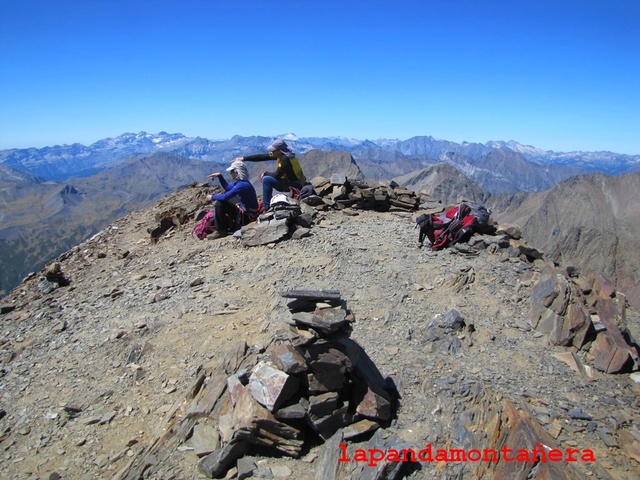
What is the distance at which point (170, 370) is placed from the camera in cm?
934

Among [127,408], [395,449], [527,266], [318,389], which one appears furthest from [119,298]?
[527,266]

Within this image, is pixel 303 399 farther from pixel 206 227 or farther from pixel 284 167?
pixel 284 167

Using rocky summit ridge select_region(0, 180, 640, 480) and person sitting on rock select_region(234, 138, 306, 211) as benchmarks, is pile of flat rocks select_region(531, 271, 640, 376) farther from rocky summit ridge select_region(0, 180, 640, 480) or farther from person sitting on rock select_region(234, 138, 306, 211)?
person sitting on rock select_region(234, 138, 306, 211)

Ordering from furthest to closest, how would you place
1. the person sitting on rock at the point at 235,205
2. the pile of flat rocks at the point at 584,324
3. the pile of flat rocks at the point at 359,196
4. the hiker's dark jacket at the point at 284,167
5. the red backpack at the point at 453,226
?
1. the pile of flat rocks at the point at 359,196
2. the hiker's dark jacket at the point at 284,167
3. the person sitting on rock at the point at 235,205
4. the red backpack at the point at 453,226
5. the pile of flat rocks at the point at 584,324

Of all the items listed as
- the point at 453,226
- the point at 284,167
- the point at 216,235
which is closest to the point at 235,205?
the point at 216,235

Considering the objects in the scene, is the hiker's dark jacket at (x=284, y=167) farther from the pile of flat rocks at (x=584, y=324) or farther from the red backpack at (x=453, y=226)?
the pile of flat rocks at (x=584, y=324)

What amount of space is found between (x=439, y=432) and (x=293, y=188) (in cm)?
1326

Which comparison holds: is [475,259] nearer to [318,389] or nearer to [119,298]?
[318,389]

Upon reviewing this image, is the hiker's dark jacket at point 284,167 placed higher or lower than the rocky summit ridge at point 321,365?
higher

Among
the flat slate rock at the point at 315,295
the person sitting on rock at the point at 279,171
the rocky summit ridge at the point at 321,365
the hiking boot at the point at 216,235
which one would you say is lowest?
the rocky summit ridge at the point at 321,365

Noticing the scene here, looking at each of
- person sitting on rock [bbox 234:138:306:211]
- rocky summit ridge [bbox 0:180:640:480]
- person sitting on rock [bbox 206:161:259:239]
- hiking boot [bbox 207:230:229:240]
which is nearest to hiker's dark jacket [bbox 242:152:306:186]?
person sitting on rock [bbox 234:138:306:211]

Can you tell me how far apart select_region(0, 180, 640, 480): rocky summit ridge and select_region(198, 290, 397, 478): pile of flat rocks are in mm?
30

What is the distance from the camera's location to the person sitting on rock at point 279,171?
16.4 metres

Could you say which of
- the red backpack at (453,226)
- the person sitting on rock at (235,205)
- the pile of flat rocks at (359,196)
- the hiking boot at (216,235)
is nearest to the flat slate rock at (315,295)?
the red backpack at (453,226)
